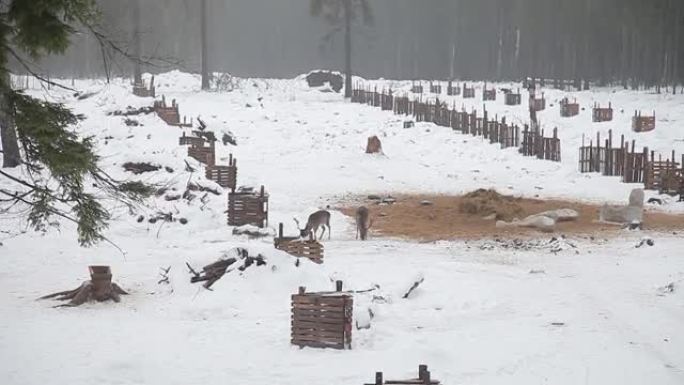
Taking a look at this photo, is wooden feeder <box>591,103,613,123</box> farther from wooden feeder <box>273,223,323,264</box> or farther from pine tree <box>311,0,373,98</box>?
wooden feeder <box>273,223,323,264</box>

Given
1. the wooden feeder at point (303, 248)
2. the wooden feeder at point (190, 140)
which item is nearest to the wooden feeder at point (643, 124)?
the wooden feeder at point (190, 140)

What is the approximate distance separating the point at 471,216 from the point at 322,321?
9138 mm

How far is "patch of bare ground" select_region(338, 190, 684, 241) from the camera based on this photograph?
1558 centimetres

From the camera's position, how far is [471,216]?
17.4 m

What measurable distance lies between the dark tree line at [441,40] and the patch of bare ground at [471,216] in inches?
873

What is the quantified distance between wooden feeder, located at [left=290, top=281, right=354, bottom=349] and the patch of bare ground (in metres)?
6.40

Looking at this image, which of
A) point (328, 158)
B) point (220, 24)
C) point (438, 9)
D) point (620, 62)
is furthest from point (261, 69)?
point (328, 158)

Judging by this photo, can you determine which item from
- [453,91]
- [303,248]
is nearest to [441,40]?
[453,91]

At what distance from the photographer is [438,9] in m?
77.8

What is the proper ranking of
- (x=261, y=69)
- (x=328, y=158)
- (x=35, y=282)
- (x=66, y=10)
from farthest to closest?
(x=261, y=69)
(x=328, y=158)
(x=35, y=282)
(x=66, y=10)

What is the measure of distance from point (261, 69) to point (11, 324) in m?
81.4

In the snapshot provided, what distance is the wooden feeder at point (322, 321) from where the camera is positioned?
8828 millimetres

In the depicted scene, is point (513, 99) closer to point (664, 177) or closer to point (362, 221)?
point (664, 177)

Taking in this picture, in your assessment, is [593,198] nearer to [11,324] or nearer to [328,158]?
[328,158]
